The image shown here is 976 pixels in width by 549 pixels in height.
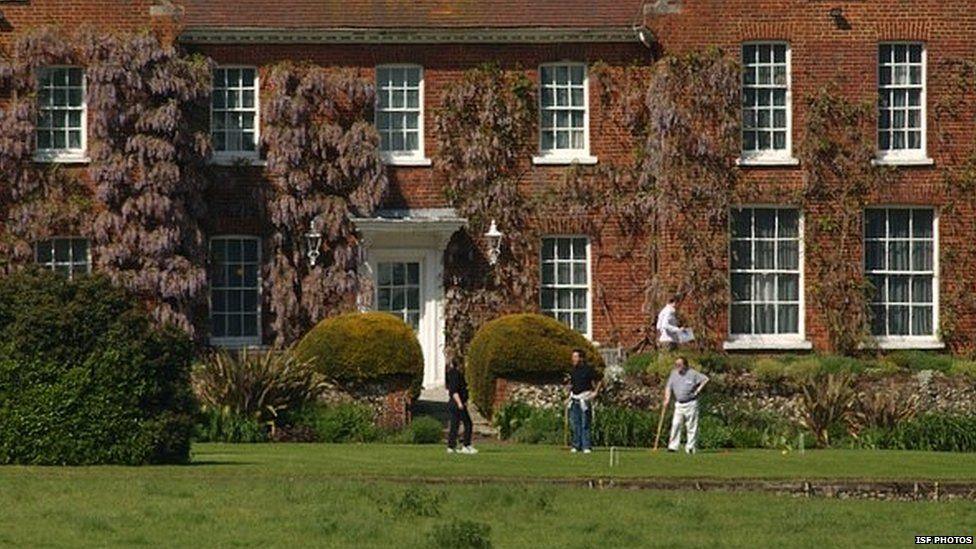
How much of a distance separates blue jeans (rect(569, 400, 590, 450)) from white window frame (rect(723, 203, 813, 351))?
28.7 ft

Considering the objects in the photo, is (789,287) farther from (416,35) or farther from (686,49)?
(416,35)

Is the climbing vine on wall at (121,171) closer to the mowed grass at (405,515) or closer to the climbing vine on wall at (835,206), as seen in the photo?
the climbing vine on wall at (835,206)

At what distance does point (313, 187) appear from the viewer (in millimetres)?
45156

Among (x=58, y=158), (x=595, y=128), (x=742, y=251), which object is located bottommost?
(x=742, y=251)

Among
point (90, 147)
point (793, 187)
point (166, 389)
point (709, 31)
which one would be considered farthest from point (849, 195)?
point (166, 389)

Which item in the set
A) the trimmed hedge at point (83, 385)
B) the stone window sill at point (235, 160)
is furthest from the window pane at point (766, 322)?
the trimmed hedge at point (83, 385)

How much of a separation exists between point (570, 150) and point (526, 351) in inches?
241

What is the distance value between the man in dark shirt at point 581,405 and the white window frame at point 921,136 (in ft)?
33.6

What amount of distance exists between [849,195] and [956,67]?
2886 millimetres

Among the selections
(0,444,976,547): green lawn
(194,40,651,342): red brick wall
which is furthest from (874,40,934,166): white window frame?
(0,444,976,547): green lawn

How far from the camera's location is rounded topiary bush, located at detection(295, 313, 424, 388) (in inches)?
1585

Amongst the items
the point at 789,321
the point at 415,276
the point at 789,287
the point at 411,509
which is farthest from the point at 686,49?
the point at 411,509

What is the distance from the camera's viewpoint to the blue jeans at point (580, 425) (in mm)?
36250

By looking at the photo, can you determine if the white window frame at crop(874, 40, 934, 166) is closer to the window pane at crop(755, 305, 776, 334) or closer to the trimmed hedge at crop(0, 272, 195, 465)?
the window pane at crop(755, 305, 776, 334)
